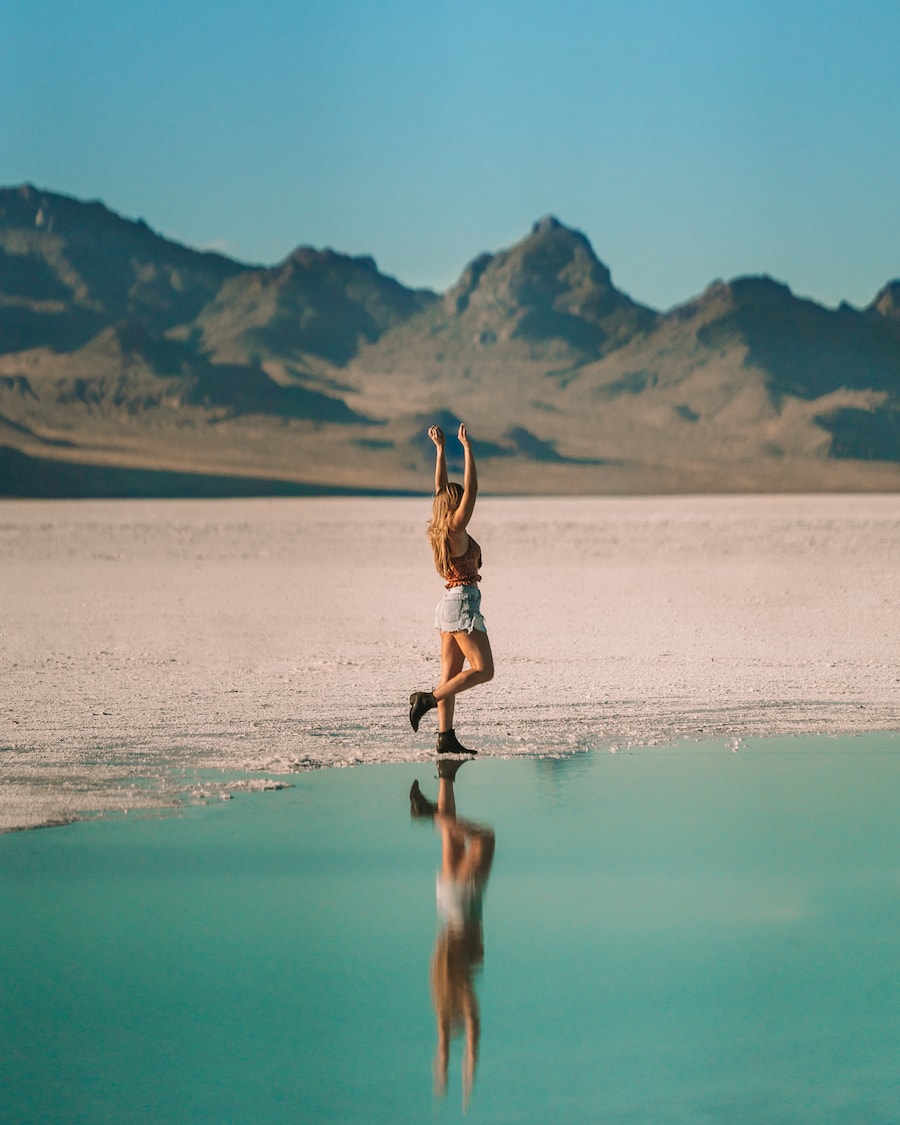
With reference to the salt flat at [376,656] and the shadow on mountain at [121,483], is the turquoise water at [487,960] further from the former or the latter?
the shadow on mountain at [121,483]

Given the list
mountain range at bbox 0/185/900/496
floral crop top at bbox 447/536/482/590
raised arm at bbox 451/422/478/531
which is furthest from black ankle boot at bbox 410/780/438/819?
mountain range at bbox 0/185/900/496

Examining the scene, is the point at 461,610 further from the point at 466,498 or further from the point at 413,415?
the point at 413,415

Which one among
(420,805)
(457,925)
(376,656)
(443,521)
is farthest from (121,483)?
(457,925)

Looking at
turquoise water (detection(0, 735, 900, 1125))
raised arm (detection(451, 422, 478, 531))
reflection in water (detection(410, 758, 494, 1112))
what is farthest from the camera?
raised arm (detection(451, 422, 478, 531))

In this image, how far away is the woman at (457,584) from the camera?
7156 millimetres

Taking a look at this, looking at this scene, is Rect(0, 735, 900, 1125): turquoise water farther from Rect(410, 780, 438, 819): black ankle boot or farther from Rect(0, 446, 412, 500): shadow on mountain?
Rect(0, 446, 412, 500): shadow on mountain

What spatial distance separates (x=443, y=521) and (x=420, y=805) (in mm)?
1327

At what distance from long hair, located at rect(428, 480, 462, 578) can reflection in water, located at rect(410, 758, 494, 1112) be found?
997mm

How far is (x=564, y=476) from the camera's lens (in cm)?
12231

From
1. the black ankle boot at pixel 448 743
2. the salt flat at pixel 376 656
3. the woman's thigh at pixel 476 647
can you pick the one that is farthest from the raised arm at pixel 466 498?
the salt flat at pixel 376 656

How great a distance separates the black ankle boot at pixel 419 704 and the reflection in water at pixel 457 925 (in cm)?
59

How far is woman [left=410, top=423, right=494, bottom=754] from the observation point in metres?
7.16

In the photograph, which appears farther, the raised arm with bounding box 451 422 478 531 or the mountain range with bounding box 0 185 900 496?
the mountain range with bounding box 0 185 900 496

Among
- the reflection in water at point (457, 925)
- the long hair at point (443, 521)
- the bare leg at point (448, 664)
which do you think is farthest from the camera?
the bare leg at point (448, 664)
